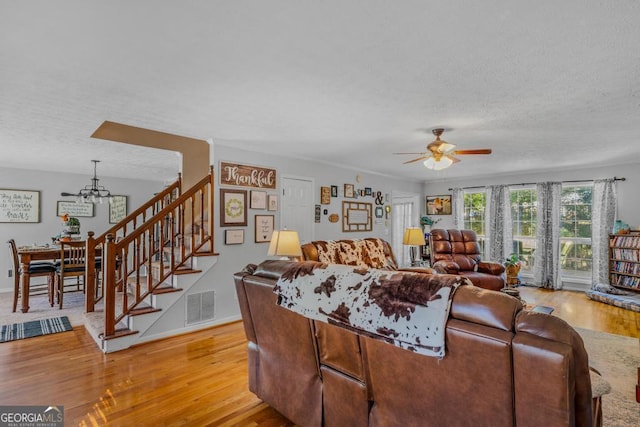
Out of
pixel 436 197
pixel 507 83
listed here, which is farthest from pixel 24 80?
pixel 436 197

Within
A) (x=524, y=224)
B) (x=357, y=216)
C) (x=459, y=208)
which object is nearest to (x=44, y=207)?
(x=357, y=216)

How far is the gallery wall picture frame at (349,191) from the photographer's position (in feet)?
19.0

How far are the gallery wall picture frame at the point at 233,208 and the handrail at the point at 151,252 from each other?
152mm

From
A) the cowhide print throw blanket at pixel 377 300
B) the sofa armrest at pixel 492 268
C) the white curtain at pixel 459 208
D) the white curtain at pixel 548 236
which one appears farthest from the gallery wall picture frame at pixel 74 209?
the white curtain at pixel 548 236

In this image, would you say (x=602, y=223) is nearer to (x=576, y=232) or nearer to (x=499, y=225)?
(x=576, y=232)

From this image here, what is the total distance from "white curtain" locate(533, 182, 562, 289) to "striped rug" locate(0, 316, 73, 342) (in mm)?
7351

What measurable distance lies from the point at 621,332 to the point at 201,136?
521 cm

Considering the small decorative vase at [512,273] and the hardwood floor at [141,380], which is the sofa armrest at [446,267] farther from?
the hardwood floor at [141,380]

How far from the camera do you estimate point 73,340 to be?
3422 mm

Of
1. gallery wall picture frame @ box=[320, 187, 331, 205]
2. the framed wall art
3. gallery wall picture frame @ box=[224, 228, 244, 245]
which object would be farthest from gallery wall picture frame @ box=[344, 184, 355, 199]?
gallery wall picture frame @ box=[224, 228, 244, 245]

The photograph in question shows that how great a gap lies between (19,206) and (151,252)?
14.4 ft

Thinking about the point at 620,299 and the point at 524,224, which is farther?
the point at 524,224

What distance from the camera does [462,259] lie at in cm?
530

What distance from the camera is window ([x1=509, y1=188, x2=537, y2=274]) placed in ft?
21.0
